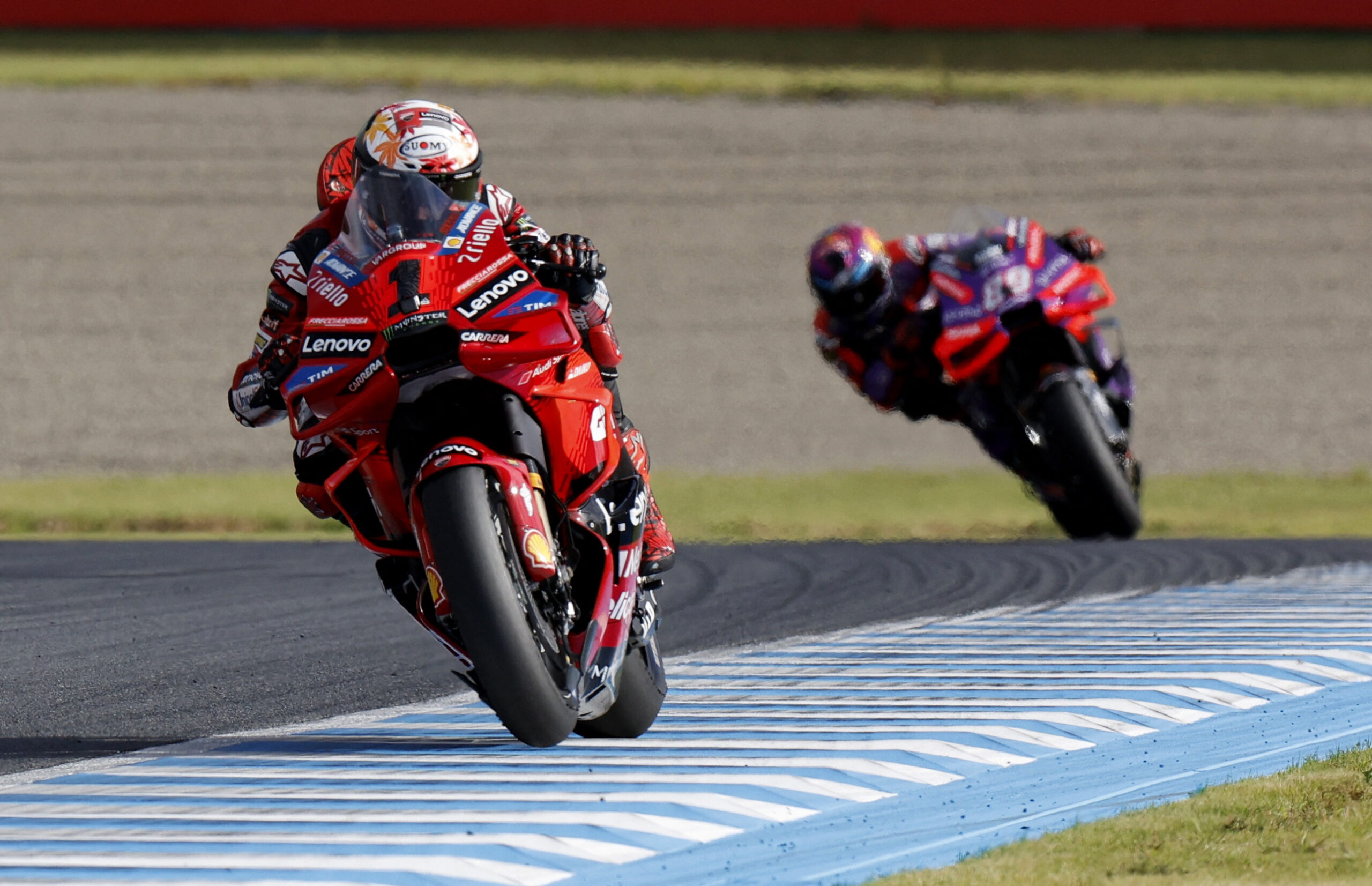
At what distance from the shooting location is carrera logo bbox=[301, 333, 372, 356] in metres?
4.73

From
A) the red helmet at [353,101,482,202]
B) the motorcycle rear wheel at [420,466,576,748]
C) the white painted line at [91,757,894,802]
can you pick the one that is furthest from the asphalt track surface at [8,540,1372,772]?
the red helmet at [353,101,482,202]

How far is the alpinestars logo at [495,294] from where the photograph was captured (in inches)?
185

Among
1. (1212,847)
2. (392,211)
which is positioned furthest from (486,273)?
(1212,847)

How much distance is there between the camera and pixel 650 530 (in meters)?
5.59

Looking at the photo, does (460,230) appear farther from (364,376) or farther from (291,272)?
(291,272)

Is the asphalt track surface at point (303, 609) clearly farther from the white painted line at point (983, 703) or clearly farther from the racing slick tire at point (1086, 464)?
the white painted line at point (983, 703)

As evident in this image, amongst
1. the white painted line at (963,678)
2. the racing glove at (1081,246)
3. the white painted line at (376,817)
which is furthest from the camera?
the racing glove at (1081,246)

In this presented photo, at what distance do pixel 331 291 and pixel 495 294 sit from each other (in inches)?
15.4

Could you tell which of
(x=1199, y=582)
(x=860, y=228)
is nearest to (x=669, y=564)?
(x=1199, y=582)

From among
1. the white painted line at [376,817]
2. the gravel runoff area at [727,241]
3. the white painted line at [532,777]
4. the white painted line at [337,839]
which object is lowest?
the gravel runoff area at [727,241]

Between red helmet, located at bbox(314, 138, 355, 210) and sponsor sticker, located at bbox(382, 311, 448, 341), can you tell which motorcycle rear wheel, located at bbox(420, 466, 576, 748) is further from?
red helmet, located at bbox(314, 138, 355, 210)

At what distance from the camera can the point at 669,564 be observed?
569 centimetres

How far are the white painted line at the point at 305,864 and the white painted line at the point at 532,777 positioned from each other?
2.69 feet

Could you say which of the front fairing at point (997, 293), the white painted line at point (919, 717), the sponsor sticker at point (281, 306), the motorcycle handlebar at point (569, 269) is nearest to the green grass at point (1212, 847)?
the white painted line at point (919, 717)
